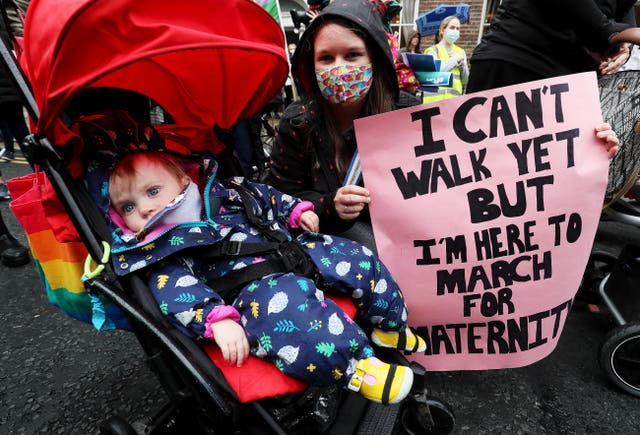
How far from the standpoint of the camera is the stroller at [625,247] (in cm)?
140

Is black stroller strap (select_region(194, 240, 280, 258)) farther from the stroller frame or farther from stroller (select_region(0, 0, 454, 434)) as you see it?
the stroller frame

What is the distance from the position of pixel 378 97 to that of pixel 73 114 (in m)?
1.13

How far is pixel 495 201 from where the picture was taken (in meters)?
1.27

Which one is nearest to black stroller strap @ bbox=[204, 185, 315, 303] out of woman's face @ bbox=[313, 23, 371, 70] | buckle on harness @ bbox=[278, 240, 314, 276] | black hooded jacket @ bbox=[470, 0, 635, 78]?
buckle on harness @ bbox=[278, 240, 314, 276]

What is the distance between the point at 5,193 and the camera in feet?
12.7

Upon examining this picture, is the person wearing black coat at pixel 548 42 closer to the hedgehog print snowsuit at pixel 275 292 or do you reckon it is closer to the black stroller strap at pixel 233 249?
the hedgehog print snowsuit at pixel 275 292

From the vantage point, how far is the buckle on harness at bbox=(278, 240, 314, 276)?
1158 millimetres

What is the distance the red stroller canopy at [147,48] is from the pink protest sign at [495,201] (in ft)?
1.51

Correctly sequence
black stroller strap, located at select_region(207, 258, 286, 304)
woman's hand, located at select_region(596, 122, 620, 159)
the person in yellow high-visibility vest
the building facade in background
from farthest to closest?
the building facade in background → the person in yellow high-visibility vest → woman's hand, located at select_region(596, 122, 620, 159) → black stroller strap, located at select_region(207, 258, 286, 304)

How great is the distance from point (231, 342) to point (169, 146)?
887mm

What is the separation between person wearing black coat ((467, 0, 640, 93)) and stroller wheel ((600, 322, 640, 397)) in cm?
112

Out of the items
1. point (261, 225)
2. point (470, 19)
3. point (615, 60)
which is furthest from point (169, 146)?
point (470, 19)

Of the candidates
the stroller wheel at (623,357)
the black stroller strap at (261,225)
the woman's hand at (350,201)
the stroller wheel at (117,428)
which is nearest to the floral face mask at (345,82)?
the woman's hand at (350,201)

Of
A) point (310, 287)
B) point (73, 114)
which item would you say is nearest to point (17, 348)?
point (73, 114)
